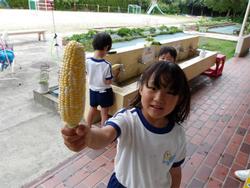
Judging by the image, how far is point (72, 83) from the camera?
24.7 inches

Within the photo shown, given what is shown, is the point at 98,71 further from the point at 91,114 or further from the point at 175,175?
the point at 175,175

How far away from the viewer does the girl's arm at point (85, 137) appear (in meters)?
0.70

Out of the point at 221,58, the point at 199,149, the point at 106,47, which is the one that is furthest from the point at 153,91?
the point at 221,58

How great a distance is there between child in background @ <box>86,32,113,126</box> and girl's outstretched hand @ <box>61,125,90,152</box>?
1851 millimetres

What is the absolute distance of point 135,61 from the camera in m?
4.27

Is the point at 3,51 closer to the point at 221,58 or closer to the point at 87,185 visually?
the point at 87,185

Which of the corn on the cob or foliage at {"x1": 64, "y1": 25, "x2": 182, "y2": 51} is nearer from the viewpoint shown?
the corn on the cob

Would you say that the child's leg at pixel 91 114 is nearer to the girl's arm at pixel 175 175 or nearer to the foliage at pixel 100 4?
the girl's arm at pixel 175 175

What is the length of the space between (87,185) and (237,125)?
2747 millimetres

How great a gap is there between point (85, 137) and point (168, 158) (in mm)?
570

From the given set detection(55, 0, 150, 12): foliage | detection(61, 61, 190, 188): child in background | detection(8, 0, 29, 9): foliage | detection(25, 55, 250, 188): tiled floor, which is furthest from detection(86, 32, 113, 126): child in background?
detection(55, 0, 150, 12): foliage

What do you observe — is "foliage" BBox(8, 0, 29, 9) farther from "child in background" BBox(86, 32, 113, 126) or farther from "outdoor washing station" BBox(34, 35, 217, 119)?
"child in background" BBox(86, 32, 113, 126)

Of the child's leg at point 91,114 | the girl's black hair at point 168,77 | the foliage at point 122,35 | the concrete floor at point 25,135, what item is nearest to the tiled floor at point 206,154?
the concrete floor at point 25,135

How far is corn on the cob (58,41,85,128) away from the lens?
0.63 metres
